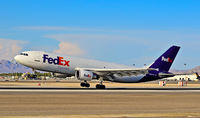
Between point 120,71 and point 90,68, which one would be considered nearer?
point 120,71

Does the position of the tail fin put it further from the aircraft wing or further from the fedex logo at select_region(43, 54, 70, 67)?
the fedex logo at select_region(43, 54, 70, 67)

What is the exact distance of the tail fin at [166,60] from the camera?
65812 mm

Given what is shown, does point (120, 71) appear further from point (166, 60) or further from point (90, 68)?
point (166, 60)

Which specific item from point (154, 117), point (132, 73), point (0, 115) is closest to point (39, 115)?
point (0, 115)

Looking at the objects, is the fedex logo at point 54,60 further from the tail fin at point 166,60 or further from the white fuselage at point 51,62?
the tail fin at point 166,60

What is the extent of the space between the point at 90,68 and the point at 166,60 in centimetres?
1542

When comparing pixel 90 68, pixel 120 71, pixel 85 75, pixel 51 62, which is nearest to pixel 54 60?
pixel 51 62

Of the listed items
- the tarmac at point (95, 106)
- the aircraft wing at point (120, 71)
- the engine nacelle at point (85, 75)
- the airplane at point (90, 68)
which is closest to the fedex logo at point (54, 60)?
the airplane at point (90, 68)

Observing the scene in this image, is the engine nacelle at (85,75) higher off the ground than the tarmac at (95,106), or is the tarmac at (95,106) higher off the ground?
the engine nacelle at (85,75)

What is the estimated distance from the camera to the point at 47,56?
59.6m

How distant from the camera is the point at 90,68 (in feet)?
203

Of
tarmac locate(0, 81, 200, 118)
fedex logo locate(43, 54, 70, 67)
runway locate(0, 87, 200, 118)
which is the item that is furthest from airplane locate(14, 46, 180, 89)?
runway locate(0, 87, 200, 118)

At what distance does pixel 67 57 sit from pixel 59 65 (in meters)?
2.34

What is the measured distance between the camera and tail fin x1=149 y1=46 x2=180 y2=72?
65812 mm
